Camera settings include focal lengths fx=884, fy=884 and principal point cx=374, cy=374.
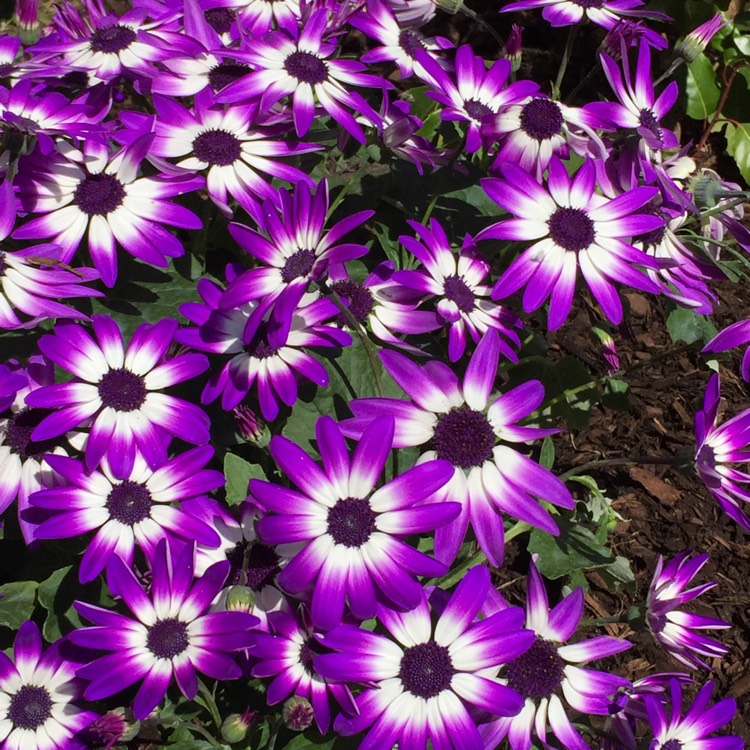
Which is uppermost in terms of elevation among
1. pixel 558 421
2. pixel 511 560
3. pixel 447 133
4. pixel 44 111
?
pixel 447 133

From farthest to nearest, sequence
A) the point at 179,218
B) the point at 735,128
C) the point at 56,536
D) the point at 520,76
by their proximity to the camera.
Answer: the point at 520,76 < the point at 735,128 < the point at 179,218 < the point at 56,536

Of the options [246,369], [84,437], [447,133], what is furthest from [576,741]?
[447,133]

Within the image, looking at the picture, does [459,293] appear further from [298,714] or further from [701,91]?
[701,91]

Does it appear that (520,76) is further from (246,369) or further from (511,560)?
(246,369)

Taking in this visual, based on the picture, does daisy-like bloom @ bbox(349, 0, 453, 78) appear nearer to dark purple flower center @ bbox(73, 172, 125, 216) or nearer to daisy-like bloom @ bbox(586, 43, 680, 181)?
daisy-like bloom @ bbox(586, 43, 680, 181)

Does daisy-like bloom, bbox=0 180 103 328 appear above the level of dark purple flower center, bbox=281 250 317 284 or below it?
below

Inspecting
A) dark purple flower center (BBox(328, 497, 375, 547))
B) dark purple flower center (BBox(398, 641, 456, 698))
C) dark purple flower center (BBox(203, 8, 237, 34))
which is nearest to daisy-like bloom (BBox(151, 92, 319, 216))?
dark purple flower center (BBox(203, 8, 237, 34))
